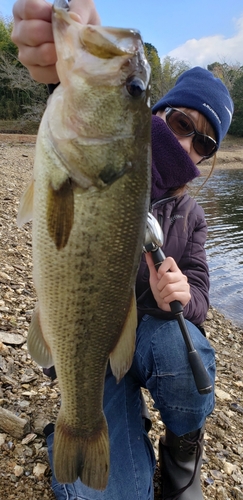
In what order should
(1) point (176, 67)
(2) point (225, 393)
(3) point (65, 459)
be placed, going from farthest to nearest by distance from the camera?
(1) point (176, 67) < (2) point (225, 393) < (3) point (65, 459)

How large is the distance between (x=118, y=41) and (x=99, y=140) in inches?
14.6

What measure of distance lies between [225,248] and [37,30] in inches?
384

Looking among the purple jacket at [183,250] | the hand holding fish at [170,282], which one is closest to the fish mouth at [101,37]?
the hand holding fish at [170,282]

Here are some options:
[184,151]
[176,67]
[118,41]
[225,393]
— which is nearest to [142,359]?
[184,151]

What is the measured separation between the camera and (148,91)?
1675mm

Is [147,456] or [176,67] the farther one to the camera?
[176,67]

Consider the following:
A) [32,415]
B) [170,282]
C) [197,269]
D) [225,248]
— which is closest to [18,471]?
[32,415]

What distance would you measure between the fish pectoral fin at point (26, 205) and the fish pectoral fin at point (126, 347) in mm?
563

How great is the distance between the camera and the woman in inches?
85.7

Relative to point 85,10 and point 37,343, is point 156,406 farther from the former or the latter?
point 85,10

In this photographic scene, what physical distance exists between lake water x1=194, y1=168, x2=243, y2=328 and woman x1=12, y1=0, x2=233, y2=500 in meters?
4.45

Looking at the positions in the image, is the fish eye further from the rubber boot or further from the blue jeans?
the rubber boot

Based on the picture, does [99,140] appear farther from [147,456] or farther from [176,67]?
[176,67]

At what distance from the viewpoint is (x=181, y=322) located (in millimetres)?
2271
